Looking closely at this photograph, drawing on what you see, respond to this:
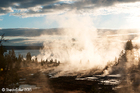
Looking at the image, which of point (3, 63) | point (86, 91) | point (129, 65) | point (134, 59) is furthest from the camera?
point (134, 59)

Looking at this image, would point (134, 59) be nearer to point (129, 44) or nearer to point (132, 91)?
point (129, 44)

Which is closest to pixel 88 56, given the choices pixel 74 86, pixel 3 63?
pixel 74 86

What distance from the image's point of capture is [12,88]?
124ft

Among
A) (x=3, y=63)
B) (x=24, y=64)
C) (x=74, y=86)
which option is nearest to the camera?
(x=3, y=63)

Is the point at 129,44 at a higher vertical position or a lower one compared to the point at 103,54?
higher

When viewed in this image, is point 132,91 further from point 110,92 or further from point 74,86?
point 74,86

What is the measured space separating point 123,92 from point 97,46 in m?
147

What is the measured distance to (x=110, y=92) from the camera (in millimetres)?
51406

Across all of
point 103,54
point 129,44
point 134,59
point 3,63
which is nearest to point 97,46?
point 103,54

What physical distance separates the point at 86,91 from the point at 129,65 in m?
69.9

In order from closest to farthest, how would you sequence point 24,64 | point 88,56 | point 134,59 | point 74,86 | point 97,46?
point 74,86
point 134,59
point 24,64
point 88,56
point 97,46

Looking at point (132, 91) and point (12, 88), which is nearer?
point (12, 88)

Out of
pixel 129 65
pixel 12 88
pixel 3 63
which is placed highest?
pixel 3 63

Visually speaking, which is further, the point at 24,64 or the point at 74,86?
the point at 24,64
